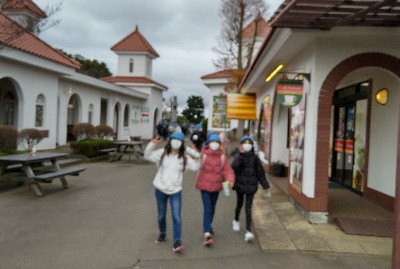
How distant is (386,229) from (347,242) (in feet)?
3.33

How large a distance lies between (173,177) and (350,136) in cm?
633

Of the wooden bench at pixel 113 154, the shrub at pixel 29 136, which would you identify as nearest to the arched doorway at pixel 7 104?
the shrub at pixel 29 136

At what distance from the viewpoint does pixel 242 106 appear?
62.0 ft

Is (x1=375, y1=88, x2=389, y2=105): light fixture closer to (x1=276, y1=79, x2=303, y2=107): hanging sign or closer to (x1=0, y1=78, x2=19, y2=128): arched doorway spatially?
(x1=276, y1=79, x2=303, y2=107): hanging sign

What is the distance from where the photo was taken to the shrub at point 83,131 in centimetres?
1867

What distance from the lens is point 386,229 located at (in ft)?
20.9

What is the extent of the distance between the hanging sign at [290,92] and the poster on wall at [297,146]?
20cm

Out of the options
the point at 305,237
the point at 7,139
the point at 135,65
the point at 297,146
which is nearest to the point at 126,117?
the point at 135,65

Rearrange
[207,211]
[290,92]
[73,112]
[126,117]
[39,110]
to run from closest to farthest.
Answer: [207,211] → [290,92] → [39,110] → [73,112] → [126,117]

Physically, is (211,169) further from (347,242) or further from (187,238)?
(347,242)

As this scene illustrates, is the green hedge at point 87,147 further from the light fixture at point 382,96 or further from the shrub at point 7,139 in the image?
the light fixture at point 382,96

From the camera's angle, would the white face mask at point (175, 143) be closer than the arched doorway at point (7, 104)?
Yes

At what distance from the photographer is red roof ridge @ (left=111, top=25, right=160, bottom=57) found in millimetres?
35812

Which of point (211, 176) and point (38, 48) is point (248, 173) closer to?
point (211, 176)
